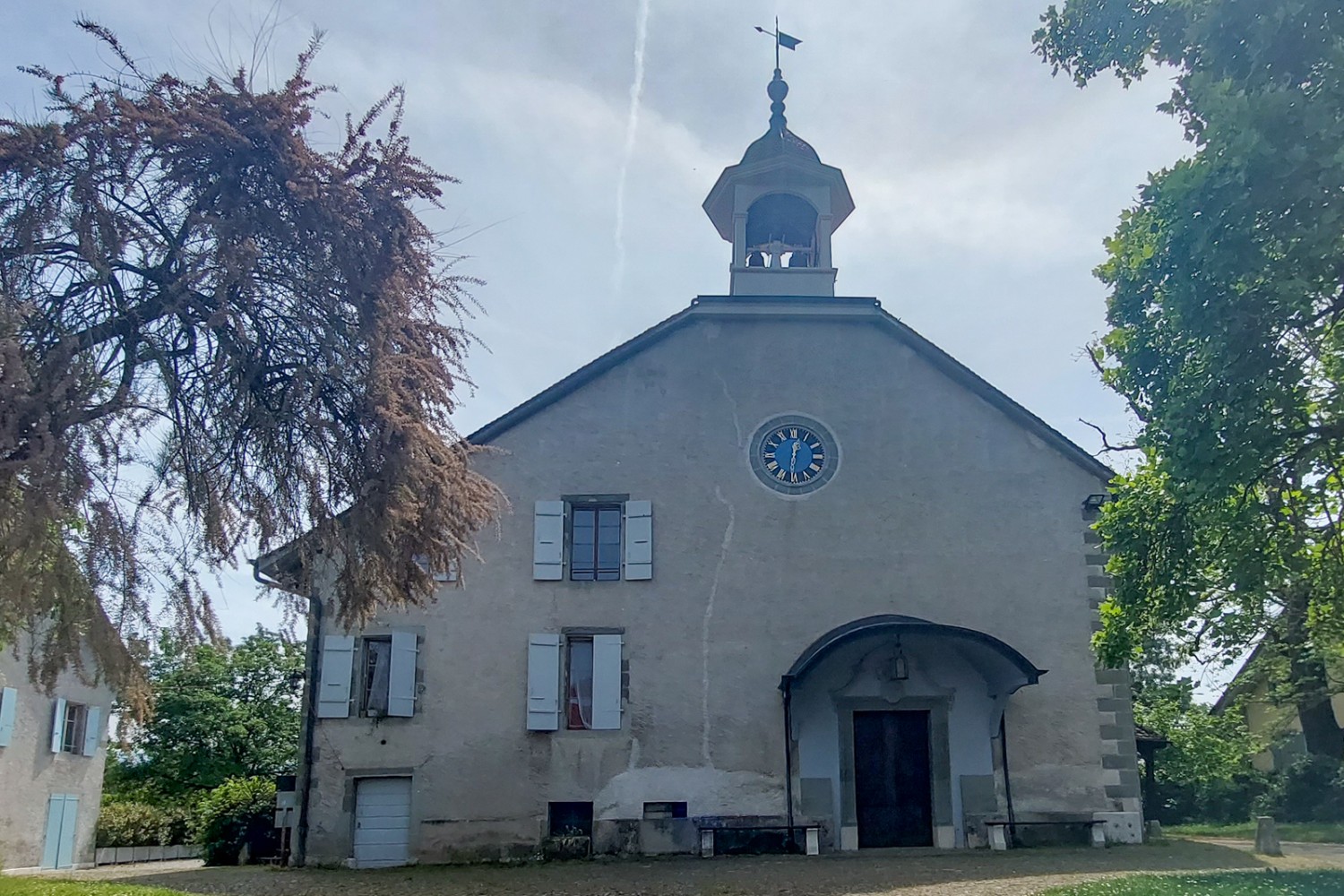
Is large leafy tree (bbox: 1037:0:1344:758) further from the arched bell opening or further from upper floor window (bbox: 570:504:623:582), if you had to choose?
the arched bell opening

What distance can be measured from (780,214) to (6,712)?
53.5 ft

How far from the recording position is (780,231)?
19609 mm

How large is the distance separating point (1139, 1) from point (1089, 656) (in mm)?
10063

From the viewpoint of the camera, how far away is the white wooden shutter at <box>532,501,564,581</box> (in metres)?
16.3

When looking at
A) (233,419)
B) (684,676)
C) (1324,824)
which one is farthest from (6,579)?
(1324,824)

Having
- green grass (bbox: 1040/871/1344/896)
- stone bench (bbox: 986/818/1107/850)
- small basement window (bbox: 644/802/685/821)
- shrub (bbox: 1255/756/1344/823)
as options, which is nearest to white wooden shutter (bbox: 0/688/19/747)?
small basement window (bbox: 644/802/685/821)

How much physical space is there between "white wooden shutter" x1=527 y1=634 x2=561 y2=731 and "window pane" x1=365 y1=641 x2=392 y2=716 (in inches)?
77.7

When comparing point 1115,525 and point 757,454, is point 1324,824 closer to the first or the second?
point 757,454

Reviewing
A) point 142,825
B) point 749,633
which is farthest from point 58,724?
point 749,633

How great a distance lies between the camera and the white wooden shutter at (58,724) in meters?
22.6

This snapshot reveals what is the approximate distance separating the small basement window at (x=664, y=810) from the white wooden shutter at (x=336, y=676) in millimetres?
4321

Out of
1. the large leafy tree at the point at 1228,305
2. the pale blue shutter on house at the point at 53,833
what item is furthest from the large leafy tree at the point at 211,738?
the large leafy tree at the point at 1228,305

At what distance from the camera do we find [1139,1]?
8.59 metres

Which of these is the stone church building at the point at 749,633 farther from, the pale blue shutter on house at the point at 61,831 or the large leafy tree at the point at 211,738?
the large leafy tree at the point at 211,738
